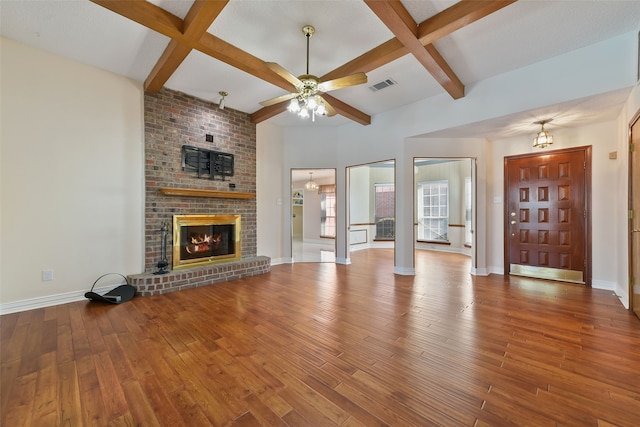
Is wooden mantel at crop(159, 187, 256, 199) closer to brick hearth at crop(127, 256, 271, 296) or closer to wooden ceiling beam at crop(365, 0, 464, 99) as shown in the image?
brick hearth at crop(127, 256, 271, 296)

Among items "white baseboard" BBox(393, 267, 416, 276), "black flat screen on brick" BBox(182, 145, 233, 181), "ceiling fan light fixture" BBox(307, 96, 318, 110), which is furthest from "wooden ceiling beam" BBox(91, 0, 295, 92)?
"white baseboard" BBox(393, 267, 416, 276)

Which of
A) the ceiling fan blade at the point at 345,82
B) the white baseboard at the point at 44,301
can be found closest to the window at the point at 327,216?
the ceiling fan blade at the point at 345,82

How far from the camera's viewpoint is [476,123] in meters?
3.89

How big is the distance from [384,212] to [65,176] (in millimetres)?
7569

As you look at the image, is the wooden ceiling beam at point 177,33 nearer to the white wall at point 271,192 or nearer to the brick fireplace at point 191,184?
the brick fireplace at point 191,184

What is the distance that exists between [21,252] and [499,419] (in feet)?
15.5

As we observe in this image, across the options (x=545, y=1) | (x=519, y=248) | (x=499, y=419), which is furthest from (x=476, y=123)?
(x=499, y=419)

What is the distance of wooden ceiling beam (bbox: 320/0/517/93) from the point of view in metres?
2.20

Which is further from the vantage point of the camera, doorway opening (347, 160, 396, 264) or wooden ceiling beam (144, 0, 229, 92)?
doorway opening (347, 160, 396, 264)

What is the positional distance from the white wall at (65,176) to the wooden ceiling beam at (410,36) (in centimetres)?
361

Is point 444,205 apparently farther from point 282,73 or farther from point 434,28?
point 282,73

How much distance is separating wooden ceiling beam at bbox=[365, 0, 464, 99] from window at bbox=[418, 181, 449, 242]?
15.9ft

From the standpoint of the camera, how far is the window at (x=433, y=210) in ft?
25.6

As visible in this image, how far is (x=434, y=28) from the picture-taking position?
2.47 meters
